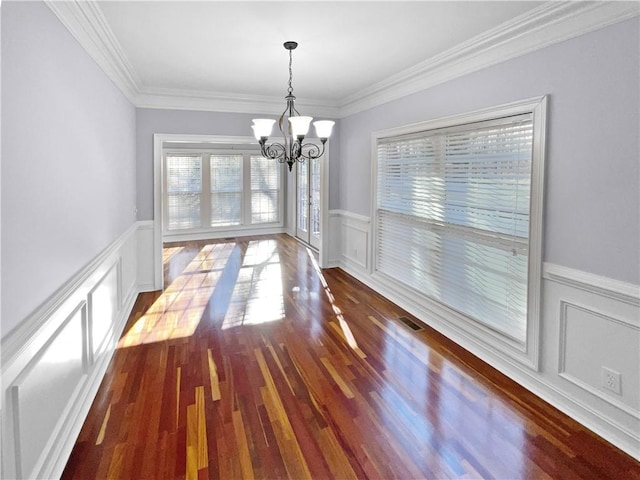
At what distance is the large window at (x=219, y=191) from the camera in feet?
28.6

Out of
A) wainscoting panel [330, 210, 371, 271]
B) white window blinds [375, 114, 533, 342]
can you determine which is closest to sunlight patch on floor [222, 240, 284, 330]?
wainscoting panel [330, 210, 371, 271]

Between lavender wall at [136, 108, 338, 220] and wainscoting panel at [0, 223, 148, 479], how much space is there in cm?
182

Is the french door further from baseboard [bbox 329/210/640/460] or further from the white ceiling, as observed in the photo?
baseboard [bbox 329/210/640/460]

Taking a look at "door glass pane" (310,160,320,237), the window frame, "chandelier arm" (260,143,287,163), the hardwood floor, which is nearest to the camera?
the hardwood floor

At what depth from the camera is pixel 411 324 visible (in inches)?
149

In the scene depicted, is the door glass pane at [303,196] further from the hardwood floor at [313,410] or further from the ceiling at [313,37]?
the hardwood floor at [313,410]

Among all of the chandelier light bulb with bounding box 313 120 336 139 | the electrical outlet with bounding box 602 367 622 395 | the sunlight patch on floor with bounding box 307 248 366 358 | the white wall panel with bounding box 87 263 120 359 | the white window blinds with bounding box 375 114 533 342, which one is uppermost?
the chandelier light bulb with bounding box 313 120 336 139

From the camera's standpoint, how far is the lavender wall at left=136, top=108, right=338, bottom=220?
462cm

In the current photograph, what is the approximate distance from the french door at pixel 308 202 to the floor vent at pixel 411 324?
3.87 meters

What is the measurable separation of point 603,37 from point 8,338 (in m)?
3.26

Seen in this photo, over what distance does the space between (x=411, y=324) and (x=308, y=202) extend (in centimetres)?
479

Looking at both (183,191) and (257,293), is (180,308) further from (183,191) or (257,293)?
(183,191)

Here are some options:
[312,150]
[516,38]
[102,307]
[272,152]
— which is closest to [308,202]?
[312,150]

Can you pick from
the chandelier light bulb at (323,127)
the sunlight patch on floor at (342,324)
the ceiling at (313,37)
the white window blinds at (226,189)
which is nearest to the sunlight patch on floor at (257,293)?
the sunlight patch on floor at (342,324)
